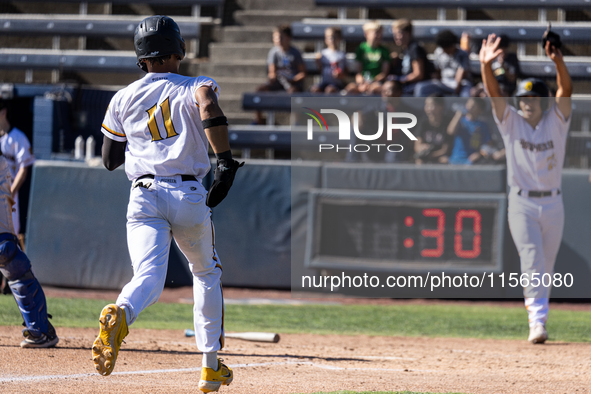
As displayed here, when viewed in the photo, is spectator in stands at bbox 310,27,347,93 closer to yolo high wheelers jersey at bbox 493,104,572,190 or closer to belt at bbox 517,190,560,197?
yolo high wheelers jersey at bbox 493,104,572,190

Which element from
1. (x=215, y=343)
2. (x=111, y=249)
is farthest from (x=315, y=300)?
(x=215, y=343)

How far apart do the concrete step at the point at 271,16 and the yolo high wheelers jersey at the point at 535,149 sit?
8929 mm

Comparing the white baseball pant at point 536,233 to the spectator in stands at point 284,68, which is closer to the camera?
the white baseball pant at point 536,233

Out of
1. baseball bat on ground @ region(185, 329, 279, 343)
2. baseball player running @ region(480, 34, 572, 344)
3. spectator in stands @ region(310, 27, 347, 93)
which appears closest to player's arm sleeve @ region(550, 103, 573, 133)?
baseball player running @ region(480, 34, 572, 344)

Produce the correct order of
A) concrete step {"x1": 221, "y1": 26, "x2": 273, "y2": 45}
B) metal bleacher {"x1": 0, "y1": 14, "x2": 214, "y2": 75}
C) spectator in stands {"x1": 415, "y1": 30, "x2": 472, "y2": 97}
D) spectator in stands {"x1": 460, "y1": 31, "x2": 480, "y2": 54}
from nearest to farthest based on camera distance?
spectator in stands {"x1": 415, "y1": 30, "x2": 472, "y2": 97} → spectator in stands {"x1": 460, "y1": 31, "x2": 480, "y2": 54} → metal bleacher {"x1": 0, "y1": 14, "x2": 214, "y2": 75} → concrete step {"x1": 221, "y1": 26, "x2": 273, "y2": 45}

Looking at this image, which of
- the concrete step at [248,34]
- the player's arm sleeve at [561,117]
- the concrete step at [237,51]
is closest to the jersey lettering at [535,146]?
the player's arm sleeve at [561,117]

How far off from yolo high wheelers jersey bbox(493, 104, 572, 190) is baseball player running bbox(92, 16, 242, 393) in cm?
357

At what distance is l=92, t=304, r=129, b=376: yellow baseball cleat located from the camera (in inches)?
131

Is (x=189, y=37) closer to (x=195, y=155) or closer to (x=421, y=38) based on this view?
(x=421, y=38)

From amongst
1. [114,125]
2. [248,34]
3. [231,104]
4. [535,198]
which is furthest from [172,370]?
[248,34]

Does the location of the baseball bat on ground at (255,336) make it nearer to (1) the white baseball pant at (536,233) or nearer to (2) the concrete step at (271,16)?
(1) the white baseball pant at (536,233)

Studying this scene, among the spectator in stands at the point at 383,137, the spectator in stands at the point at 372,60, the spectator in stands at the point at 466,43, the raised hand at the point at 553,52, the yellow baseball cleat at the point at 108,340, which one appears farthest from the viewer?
the spectator in stands at the point at 466,43

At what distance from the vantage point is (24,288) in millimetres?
5340

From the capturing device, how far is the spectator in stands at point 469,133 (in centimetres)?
884
